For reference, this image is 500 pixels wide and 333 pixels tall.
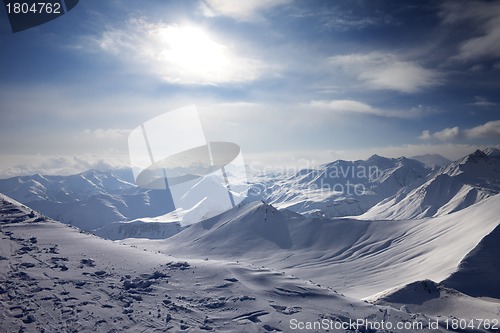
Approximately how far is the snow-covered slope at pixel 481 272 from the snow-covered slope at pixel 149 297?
2245 inches

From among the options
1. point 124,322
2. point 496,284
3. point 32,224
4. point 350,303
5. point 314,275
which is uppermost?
point 32,224

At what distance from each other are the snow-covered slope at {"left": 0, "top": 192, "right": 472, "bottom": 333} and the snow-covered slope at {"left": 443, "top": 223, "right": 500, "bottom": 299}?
57.0 m

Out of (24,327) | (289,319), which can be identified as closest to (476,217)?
(289,319)

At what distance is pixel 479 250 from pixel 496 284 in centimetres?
1364

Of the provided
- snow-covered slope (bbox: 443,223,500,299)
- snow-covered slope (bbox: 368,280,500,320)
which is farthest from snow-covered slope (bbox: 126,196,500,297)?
snow-covered slope (bbox: 368,280,500,320)

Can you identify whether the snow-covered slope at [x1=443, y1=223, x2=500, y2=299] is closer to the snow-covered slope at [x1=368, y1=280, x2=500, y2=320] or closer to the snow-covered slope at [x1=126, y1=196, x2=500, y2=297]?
the snow-covered slope at [x1=126, y1=196, x2=500, y2=297]

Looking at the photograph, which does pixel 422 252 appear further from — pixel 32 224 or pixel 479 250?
pixel 32 224

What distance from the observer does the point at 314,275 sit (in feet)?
506

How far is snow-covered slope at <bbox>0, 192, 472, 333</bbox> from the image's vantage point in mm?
46906

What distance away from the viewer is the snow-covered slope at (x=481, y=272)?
102438mm

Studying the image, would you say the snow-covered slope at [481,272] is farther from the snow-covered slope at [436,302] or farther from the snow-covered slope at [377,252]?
the snow-covered slope at [436,302]

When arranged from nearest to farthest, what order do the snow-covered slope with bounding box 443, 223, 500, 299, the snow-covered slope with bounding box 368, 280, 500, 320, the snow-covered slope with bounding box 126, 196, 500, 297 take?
the snow-covered slope with bounding box 368, 280, 500, 320 → the snow-covered slope with bounding box 443, 223, 500, 299 → the snow-covered slope with bounding box 126, 196, 500, 297

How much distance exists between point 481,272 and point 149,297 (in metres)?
109

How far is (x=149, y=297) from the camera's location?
5559 centimetres
